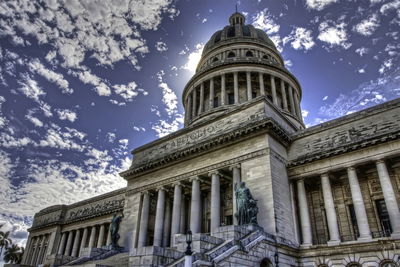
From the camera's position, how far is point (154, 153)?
3083 centimetres

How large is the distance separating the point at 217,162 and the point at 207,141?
1.84 metres

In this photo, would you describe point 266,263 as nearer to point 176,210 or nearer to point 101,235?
point 176,210

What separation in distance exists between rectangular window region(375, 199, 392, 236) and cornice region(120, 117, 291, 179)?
7.47 meters

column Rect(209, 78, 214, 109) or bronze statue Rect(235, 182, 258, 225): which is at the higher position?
column Rect(209, 78, 214, 109)

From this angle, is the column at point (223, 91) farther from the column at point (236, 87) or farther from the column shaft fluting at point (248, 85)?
the column shaft fluting at point (248, 85)

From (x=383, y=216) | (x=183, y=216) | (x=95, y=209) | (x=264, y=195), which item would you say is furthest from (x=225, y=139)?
(x=95, y=209)

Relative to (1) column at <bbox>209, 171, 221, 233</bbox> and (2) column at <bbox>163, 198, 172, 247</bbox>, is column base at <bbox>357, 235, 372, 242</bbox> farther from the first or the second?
(2) column at <bbox>163, 198, 172, 247</bbox>

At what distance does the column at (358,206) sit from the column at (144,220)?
1655 centimetres

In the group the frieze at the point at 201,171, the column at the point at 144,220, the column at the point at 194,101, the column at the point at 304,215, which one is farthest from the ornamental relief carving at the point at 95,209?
the column at the point at 304,215

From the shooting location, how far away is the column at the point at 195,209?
23.6m

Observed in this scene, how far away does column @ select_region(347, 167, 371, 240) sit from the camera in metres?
19.0

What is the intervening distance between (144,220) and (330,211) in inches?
602

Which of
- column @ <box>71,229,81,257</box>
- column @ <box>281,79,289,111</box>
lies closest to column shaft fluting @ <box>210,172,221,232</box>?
column @ <box>281,79,289,111</box>

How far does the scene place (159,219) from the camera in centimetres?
2625
